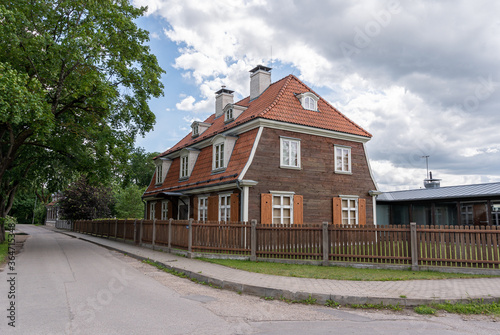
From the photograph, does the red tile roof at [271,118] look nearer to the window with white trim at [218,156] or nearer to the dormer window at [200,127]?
the window with white trim at [218,156]

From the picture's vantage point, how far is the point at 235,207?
16547mm

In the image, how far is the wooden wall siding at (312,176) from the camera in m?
16.8

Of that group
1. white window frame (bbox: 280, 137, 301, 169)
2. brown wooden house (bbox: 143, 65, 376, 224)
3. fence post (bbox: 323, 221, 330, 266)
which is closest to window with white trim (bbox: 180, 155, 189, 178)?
brown wooden house (bbox: 143, 65, 376, 224)

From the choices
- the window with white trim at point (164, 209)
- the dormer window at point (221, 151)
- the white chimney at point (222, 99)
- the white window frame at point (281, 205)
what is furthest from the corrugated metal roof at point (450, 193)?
the window with white trim at point (164, 209)

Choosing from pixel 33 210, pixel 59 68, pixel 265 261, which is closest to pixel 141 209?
pixel 59 68

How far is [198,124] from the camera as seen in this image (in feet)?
80.5

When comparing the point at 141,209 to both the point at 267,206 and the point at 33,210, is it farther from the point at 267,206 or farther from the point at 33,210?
the point at 33,210

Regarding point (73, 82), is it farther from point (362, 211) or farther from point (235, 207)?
point (362, 211)

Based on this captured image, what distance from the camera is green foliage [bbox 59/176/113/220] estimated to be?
39.8 m

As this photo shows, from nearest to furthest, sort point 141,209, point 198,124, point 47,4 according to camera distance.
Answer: point 47,4 → point 198,124 → point 141,209

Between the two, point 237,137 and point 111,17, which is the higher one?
point 111,17

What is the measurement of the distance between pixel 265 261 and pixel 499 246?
7126 millimetres

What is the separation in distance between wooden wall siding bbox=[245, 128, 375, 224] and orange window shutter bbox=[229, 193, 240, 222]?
0.58m

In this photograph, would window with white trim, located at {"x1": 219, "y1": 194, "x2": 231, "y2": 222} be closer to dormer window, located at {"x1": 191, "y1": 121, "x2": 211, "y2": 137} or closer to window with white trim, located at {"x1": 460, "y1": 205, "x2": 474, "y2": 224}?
dormer window, located at {"x1": 191, "y1": 121, "x2": 211, "y2": 137}
